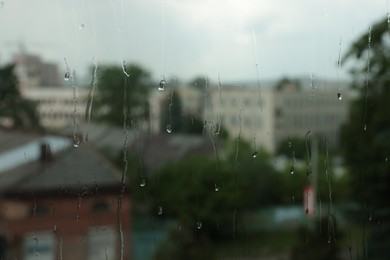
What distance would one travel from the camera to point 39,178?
4.17 ft

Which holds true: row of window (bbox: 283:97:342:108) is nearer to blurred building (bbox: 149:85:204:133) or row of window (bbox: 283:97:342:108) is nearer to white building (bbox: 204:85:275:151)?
white building (bbox: 204:85:275:151)

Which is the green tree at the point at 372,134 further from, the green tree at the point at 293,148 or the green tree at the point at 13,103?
the green tree at the point at 13,103

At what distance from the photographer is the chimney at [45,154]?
1.27m

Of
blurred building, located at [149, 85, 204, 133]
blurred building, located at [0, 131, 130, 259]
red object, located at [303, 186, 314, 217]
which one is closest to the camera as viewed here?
blurred building, located at [0, 131, 130, 259]

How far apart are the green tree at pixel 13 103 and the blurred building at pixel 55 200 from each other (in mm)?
32

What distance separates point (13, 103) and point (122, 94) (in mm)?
239

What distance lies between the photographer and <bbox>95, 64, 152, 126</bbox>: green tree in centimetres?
128

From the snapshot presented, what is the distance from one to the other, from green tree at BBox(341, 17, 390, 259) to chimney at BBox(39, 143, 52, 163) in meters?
0.77

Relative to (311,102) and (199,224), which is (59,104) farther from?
(311,102)

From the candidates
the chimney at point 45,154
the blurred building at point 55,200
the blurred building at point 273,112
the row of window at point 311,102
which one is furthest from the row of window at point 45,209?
the row of window at point 311,102

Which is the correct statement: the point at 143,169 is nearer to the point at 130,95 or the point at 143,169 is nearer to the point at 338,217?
the point at 130,95

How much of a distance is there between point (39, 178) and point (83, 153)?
11cm

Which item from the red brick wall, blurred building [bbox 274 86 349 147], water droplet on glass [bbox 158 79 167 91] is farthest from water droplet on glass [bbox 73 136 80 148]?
blurred building [bbox 274 86 349 147]

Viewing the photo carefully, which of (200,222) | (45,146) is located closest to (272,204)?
(200,222)
